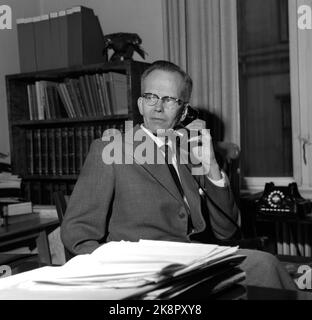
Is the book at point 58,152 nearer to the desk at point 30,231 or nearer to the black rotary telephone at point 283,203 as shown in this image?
the desk at point 30,231

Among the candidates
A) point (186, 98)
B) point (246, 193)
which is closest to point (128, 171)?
point (186, 98)

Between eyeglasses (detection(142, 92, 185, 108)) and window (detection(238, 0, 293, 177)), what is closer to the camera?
eyeglasses (detection(142, 92, 185, 108))

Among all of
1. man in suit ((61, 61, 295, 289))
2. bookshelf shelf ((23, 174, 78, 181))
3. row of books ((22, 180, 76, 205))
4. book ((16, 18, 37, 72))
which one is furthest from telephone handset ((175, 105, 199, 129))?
book ((16, 18, 37, 72))

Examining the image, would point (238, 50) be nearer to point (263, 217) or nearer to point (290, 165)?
point (290, 165)

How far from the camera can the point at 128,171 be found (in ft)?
5.04

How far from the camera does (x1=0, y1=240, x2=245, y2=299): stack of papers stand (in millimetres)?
648

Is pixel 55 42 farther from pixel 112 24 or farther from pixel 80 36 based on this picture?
pixel 112 24

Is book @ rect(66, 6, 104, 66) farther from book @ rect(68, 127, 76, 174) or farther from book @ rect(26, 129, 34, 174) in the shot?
book @ rect(26, 129, 34, 174)

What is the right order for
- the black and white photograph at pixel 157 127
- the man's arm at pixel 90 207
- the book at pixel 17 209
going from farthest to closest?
the book at pixel 17 209, the black and white photograph at pixel 157 127, the man's arm at pixel 90 207

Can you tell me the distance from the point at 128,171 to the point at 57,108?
1.45 meters

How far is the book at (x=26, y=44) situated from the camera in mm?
2900

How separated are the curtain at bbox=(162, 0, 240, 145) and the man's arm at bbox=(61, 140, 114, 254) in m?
1.23

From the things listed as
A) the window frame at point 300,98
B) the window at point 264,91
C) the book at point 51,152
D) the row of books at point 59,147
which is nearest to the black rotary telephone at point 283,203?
the window frame at point 300,98

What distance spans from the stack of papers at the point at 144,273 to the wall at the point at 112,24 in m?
2.27
